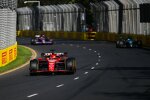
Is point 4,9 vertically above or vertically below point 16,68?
above

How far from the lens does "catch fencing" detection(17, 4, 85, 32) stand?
313 ft

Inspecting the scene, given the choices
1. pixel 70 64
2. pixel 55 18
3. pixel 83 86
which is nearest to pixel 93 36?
pixel 55 18

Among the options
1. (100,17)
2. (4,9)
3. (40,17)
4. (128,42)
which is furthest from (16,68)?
(40,17)

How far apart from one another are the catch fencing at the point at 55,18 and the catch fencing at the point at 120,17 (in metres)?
6.51

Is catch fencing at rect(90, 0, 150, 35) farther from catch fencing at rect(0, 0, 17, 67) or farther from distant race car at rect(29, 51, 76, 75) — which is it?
distant race car at rect(29, 51, 76, 75)

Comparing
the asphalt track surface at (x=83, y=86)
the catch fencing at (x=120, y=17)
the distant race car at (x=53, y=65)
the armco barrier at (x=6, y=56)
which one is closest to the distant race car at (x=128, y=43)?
the catch fencing at (x=120, y=17)

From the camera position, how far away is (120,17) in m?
74.0

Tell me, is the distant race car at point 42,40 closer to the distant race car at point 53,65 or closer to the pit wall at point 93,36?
the pit wall at point 93,36

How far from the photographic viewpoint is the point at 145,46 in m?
57.9

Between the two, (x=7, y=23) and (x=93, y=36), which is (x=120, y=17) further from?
(x=7, y=23)

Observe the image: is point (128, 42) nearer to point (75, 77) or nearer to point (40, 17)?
point (75, 77)

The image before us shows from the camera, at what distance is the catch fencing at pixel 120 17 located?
63969mm

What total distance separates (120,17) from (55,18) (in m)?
30.8

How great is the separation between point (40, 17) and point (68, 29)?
1214 centimetres
